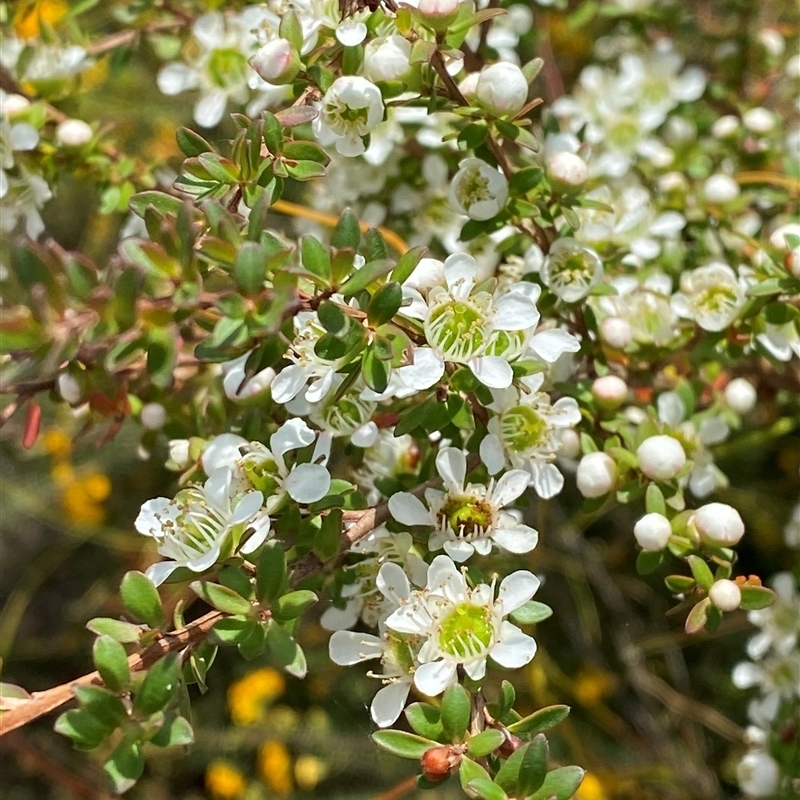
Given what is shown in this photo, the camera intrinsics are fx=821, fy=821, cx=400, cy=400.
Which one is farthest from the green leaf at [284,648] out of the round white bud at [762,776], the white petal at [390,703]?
the round white bud at [762,776]

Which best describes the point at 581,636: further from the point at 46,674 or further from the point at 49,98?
the point at 49,98

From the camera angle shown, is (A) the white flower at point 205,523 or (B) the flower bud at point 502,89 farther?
(B) the flower bud at point 502,89

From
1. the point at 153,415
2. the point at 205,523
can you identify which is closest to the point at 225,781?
the point at 153,415

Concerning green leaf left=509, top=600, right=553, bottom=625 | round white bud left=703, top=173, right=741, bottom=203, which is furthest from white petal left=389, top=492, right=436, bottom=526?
round white bud left=703, top=173, right=741, bottom=203

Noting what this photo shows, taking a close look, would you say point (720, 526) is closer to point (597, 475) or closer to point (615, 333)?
point (597, 475)

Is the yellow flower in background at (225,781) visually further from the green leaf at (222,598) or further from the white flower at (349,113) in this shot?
the white flower at (349,113)

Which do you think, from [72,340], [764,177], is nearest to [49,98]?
[72,340]
